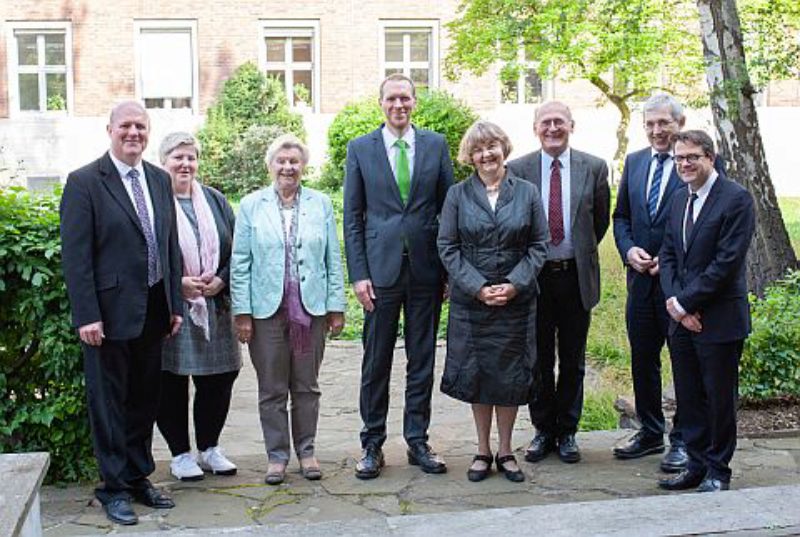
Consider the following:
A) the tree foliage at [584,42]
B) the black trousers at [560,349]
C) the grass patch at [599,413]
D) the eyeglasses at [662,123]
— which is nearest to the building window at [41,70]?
the tree foliage at [584,42]

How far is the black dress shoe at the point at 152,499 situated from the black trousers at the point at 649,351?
2.57m

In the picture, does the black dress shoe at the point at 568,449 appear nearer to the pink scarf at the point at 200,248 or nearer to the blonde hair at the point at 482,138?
the blonde hair at the point at 482,138

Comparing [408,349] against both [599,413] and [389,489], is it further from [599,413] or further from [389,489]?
[599,413]

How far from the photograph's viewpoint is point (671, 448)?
6000 mm

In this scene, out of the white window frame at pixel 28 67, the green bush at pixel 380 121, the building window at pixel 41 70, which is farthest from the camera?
the building window at pixel 41 70

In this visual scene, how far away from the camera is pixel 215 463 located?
5.98 m

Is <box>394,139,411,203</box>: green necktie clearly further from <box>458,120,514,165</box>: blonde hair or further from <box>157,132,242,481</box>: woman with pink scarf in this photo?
<box>157,132,242,481</box>: woman with pink scarf

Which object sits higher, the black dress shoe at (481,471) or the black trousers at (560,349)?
the black trousers at (560,349)

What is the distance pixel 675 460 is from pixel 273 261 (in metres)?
2.33

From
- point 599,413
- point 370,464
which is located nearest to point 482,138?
point 370,464

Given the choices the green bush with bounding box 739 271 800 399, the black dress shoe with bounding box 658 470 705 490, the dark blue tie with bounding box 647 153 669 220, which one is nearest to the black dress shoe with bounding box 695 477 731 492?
the black dress shoe with bounding box 658 470 705 490

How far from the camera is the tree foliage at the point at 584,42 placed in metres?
19.6

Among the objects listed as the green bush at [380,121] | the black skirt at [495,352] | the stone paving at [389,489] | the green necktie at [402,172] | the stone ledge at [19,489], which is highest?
the green bush at [380,121]

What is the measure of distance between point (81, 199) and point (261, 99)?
64.0 feet
